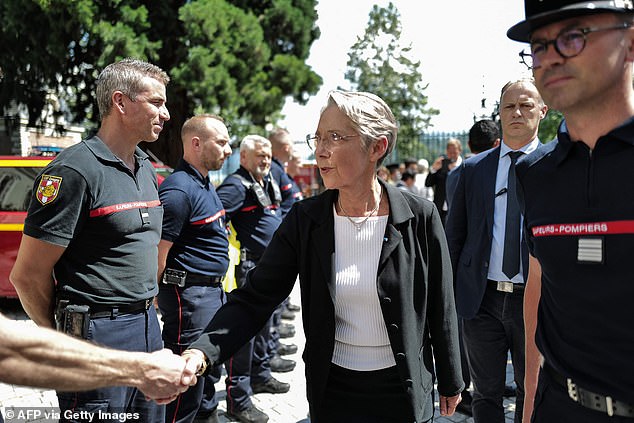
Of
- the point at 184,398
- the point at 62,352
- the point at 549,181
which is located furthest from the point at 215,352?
the point at 184,398

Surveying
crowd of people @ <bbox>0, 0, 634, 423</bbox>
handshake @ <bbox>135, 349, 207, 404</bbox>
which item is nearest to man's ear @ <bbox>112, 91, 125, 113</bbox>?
crowd of people @ <bbox>0, 0, 634, 423</bbox>

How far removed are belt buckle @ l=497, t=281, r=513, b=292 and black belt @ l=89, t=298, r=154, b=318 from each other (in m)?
2.06

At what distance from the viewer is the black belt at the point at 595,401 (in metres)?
1.57

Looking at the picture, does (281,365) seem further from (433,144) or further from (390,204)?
(433,144)

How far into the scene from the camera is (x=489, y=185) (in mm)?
3426

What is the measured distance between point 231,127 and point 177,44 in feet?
11.0

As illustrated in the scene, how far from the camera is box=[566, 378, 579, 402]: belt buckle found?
168 centimetres

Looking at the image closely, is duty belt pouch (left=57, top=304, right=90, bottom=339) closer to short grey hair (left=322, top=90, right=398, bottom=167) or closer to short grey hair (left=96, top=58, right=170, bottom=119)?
short grey hair (left=96, top=58, right=170, bottom=119)

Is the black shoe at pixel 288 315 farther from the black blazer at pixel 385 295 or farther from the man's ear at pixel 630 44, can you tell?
the man's ear at pixel 630 44

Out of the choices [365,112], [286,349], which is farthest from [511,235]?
[286,349]

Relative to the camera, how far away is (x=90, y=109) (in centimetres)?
1892

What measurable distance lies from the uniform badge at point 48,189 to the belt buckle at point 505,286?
→ 2.49 m

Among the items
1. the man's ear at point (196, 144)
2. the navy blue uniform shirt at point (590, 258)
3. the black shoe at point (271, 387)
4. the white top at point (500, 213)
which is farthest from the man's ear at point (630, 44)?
the black shoe at point (271, 387)

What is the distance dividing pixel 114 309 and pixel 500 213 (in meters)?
2.31
